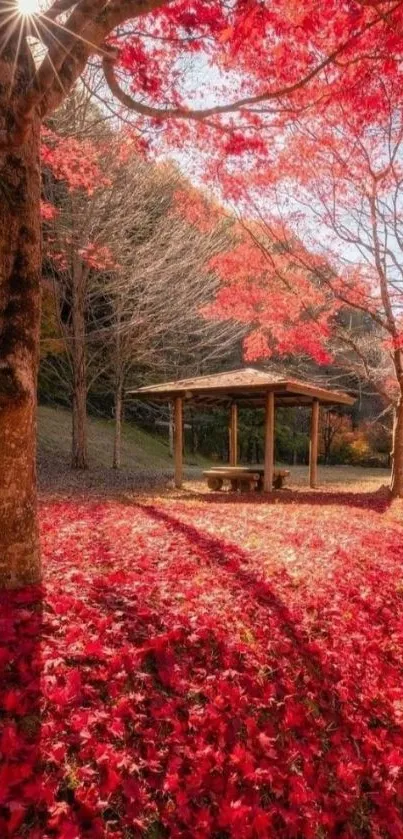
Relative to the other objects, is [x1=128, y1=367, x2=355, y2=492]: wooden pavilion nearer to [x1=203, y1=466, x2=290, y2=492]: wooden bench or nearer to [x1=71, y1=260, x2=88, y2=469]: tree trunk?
[x1=203, y1=466, x2=290, y2=492]: wooden bench

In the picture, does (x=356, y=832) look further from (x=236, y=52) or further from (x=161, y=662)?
(x=236, y=52)

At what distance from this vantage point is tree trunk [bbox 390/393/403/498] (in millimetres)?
13422

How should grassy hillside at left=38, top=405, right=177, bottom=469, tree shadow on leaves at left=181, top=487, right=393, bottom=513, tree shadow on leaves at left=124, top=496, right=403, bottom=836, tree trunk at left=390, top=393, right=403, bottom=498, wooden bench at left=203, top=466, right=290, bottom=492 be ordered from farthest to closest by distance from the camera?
grassy hillside at left=38, top=405, right=177, bottom=469 → wooden bench at left=203, top=466, right=290, bottom=492 → tree trunk at left=390, top=393, right=403, bottom=498 → tree shadow on leaves at left=181, top=487, right=393, bottom=513 → tree shadow on leaves at left=124, top=496, right=403, bottom=836

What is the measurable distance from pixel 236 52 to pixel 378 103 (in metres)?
3.43

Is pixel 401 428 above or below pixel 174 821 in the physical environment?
above

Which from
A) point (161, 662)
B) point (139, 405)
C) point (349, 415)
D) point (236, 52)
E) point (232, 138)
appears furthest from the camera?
point (349, 415)

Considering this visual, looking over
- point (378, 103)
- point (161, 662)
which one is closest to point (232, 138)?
point (378, 103)

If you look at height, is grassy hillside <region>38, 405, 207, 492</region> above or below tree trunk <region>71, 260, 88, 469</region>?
below

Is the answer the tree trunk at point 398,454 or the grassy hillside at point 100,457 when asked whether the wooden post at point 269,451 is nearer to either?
the tree trunk at point 398,454

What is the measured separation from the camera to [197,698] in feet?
11.4

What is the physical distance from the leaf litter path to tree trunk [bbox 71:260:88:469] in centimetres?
1202

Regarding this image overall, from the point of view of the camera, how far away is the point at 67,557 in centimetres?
516

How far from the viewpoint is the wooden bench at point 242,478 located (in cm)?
1540

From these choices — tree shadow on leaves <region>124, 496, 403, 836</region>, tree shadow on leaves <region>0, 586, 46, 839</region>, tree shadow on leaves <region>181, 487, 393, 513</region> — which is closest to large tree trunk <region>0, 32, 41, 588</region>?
tree shadow on leaves <region>0, 586, 46, 839</region>
